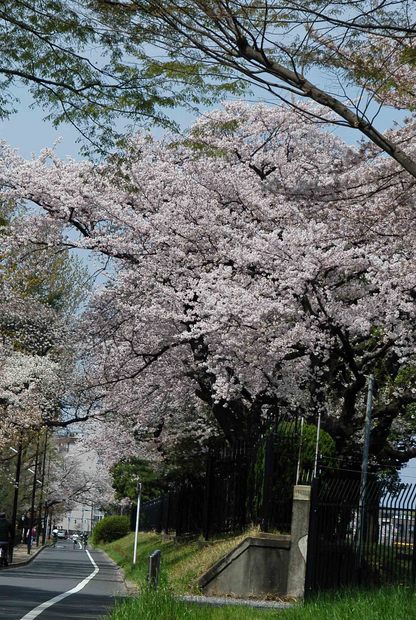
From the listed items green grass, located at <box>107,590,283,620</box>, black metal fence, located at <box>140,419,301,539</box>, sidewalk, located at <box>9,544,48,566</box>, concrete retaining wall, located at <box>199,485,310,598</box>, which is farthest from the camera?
sidewalk, located at <box>9,544,48,566</box>

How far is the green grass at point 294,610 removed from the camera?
11.2 metres

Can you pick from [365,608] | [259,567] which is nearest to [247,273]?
[259,567]

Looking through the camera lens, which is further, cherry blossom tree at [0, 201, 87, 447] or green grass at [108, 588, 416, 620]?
cherry blossom tree at [0, 201, 87, 447]

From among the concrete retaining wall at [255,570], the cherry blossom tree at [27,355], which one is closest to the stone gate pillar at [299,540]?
the concrete retaining wall at [255,570]

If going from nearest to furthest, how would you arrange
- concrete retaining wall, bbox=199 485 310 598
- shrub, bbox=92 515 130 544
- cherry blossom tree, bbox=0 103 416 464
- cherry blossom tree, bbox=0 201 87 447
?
concrete retaining wall, bbox=199 485 310 598 → cherry blossom tree, bbox=0 103 416 464 → cherry blossom tree, bbox=0 201 87 447 → shrub, bbox=92 515 130 544

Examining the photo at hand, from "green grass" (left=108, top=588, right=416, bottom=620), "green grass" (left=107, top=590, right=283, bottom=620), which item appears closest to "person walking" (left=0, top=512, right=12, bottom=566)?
"green grass" (left=108, top=588, right=416, bottom=620)

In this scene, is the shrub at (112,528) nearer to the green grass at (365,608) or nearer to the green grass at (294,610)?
the green grass at (365,608)

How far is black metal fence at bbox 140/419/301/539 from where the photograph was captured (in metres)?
19.3

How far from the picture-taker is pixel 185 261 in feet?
86.4

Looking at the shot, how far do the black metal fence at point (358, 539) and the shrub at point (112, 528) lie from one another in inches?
2643

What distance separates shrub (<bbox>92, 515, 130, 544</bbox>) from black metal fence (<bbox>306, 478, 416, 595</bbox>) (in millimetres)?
67122

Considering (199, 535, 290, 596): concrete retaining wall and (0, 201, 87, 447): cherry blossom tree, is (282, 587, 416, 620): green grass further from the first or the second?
(0, 201, 87, 447): cherry blossom tree

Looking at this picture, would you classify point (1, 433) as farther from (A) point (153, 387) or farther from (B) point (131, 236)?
(B) point (131, 236)

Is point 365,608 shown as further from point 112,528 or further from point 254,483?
point 112,528
